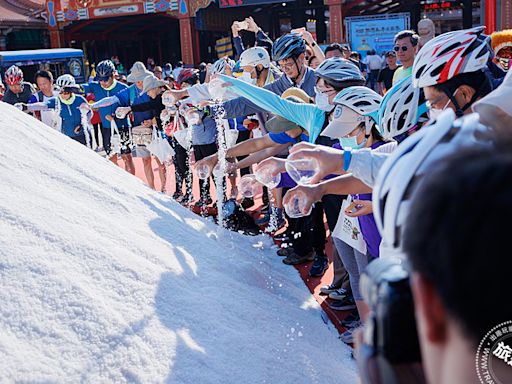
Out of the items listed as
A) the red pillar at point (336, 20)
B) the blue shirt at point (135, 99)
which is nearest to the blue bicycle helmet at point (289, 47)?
the blue shirt at point (135, 99)

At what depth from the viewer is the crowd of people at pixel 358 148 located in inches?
23.4

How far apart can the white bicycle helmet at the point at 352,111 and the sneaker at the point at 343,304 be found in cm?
121

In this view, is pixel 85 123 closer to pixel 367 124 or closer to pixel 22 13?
pixel 367 124

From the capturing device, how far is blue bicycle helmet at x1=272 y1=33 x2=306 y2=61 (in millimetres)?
4320

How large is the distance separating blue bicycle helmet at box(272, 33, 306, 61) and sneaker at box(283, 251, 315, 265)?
1418 millimetres

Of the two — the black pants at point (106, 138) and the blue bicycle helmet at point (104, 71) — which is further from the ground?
the blue bicycle helmet at point (104, 71)

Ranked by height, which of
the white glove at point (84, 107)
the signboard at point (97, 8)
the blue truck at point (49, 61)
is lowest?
the white glove at point (84, 107)

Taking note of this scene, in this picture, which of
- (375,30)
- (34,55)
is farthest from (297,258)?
(34,55)

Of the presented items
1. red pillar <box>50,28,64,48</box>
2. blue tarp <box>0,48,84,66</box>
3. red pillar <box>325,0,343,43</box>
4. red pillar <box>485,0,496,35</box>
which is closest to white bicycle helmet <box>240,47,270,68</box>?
red pillar <box>485,0,496,35</box>

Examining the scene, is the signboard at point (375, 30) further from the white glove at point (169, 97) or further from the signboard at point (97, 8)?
the white glove at point (169, 97)

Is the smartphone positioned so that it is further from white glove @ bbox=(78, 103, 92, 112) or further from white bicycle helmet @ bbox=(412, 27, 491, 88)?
white glove @ bbox=(78, 103, 92, 112)

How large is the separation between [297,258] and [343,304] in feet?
2.91

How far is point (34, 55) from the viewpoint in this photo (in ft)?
49.9

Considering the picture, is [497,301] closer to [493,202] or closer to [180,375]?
[493,202]
